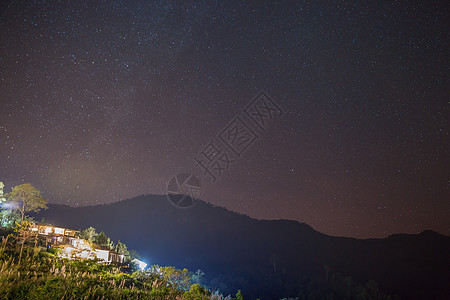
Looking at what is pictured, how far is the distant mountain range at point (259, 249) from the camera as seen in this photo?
10829cm

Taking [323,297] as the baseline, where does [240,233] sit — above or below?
above

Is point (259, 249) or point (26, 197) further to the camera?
point (259, 249)

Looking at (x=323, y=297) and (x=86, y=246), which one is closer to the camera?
(x=86, y=246)

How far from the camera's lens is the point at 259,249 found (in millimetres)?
148875

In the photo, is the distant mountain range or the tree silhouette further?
the distant mountain range

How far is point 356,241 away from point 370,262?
16741 millimetres

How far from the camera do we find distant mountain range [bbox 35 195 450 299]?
108m

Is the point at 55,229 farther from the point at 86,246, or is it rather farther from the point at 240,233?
the point at 240,233

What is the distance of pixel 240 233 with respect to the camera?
542 feet

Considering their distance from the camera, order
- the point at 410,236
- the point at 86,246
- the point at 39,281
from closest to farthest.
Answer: the point at 39,281 → the point at 86,246 → the point at 410,236

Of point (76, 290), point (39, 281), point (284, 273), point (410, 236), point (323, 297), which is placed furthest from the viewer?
point (410, 236)

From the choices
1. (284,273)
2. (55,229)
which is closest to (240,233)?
(284,273)

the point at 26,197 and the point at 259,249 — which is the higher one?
the point at 26,197

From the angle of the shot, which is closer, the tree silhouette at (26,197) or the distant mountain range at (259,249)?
the tree silhouette at (26,197)
